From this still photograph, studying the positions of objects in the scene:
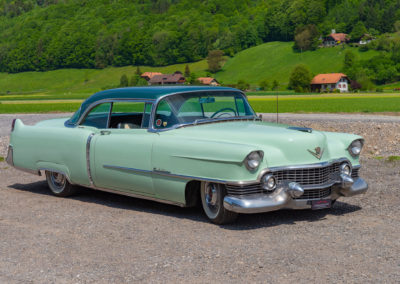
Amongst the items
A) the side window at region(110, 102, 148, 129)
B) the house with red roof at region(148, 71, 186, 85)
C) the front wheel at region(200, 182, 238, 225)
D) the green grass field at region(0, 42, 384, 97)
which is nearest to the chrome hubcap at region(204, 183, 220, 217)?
the front wheel at region(200, 182, 238, 225)

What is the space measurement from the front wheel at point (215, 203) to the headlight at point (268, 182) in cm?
44

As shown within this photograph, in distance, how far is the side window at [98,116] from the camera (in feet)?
21.5

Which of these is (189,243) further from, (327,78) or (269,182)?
(327,78)

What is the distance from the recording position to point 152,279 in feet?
12.2

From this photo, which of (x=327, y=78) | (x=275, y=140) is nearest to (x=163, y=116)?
(x=275, y=140)

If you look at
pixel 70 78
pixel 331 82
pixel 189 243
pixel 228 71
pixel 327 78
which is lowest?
pixel 70 78

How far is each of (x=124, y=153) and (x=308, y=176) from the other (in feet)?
6.95

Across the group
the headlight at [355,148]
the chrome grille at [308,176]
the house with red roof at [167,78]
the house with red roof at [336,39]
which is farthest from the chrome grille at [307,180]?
the house with red roof at [336,39]

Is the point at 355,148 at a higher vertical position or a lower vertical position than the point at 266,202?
higher

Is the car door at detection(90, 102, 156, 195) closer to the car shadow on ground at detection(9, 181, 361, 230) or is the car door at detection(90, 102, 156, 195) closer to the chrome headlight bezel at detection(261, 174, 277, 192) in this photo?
the car shadow on ground at detection(9, 181, 361, 230)

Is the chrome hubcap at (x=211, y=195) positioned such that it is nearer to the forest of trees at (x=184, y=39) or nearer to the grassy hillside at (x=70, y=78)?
the grassy hillside at (x=70, y=78)

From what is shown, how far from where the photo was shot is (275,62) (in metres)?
149

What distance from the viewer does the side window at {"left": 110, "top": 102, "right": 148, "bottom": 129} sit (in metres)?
6.31

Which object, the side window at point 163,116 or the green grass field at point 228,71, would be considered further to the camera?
the green grass field at point 228,71
